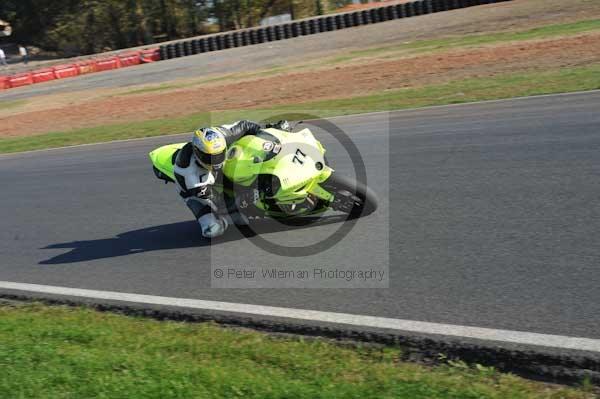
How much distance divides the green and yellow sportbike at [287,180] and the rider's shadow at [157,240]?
27cm

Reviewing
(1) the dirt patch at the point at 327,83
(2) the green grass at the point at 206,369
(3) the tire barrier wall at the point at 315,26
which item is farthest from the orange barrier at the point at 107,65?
(2) the green grass at the point at 206,369

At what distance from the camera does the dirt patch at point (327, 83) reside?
18375mm

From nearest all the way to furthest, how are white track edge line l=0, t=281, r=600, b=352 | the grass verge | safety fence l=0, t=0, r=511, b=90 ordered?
white track edge line l=0, t=281, r=600, b=352 < the grass verge < safety fence l=0, t=0, r=511, b=90

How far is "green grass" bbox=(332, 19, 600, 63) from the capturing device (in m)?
23.0

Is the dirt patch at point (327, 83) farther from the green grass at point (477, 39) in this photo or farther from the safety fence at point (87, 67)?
the safety fence at point (87, 67)

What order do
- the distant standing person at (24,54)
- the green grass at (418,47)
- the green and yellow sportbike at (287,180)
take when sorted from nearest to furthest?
the green and yellow sportbike at (287,180) → the green grass at (418,47) → the distant standing person at (24,54)

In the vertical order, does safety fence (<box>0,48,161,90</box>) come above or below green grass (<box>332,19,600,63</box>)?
above

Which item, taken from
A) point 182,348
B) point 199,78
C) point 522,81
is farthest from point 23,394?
point 199,78

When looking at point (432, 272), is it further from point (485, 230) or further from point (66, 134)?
point (66, 134)

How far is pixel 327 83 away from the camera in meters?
21.2

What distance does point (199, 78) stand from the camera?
29.8m

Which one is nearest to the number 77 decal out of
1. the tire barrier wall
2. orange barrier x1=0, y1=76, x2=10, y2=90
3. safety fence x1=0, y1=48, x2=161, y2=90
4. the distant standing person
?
the tire barrier wall

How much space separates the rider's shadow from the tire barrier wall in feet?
98.9

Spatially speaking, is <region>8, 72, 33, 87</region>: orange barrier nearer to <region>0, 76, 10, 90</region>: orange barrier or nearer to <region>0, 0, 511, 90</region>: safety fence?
<region>0, 0, 511, 90</region>: safety fence
